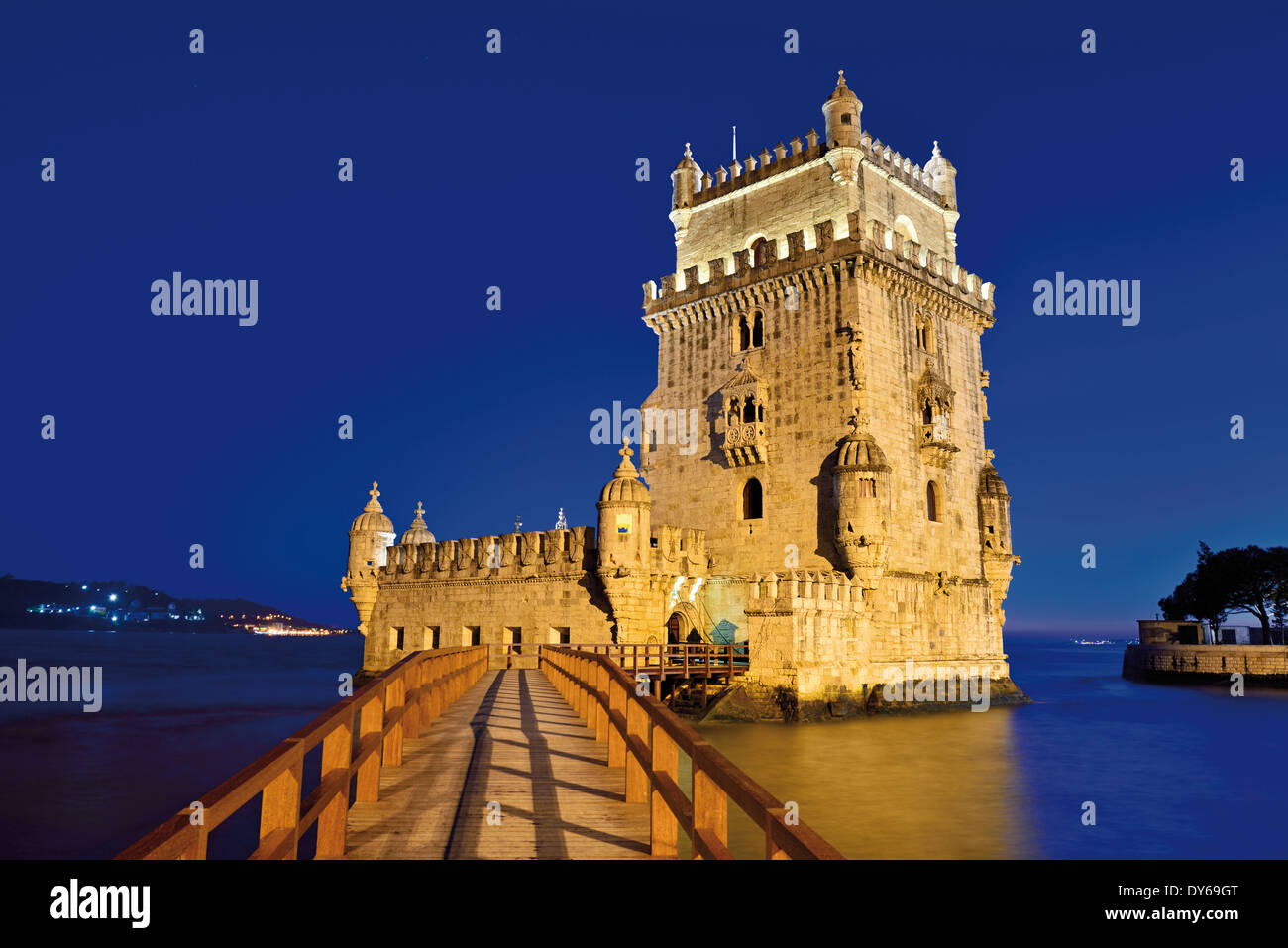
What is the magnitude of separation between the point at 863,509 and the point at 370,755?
2308 cm

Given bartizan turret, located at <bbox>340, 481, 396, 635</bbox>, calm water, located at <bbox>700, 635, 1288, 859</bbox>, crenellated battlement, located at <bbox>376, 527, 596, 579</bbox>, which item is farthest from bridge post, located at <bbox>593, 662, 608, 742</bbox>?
Result: bartizan turret, located at <bbox>340, 481, 396, 635</bbox>

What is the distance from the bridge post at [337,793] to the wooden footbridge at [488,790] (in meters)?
0.01

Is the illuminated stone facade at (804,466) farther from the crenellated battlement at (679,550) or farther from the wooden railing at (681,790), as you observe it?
the wooden railing at (681,790)

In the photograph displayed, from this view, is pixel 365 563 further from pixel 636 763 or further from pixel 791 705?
pixel 636 763

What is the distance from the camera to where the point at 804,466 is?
31.1m

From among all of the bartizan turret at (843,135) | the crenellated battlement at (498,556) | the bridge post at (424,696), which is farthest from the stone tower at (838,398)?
the bridge post at (424,696)

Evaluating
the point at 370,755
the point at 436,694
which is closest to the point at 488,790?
the point at 370,755

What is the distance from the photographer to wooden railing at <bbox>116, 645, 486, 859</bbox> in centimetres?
354

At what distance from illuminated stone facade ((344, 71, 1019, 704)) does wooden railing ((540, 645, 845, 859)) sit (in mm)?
17534

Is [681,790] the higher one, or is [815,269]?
[815,269]

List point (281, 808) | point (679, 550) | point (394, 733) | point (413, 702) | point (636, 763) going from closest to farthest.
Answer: point (281, 808), point (636, 763), point (394, 733), point (413, 702), point (679, 550)
